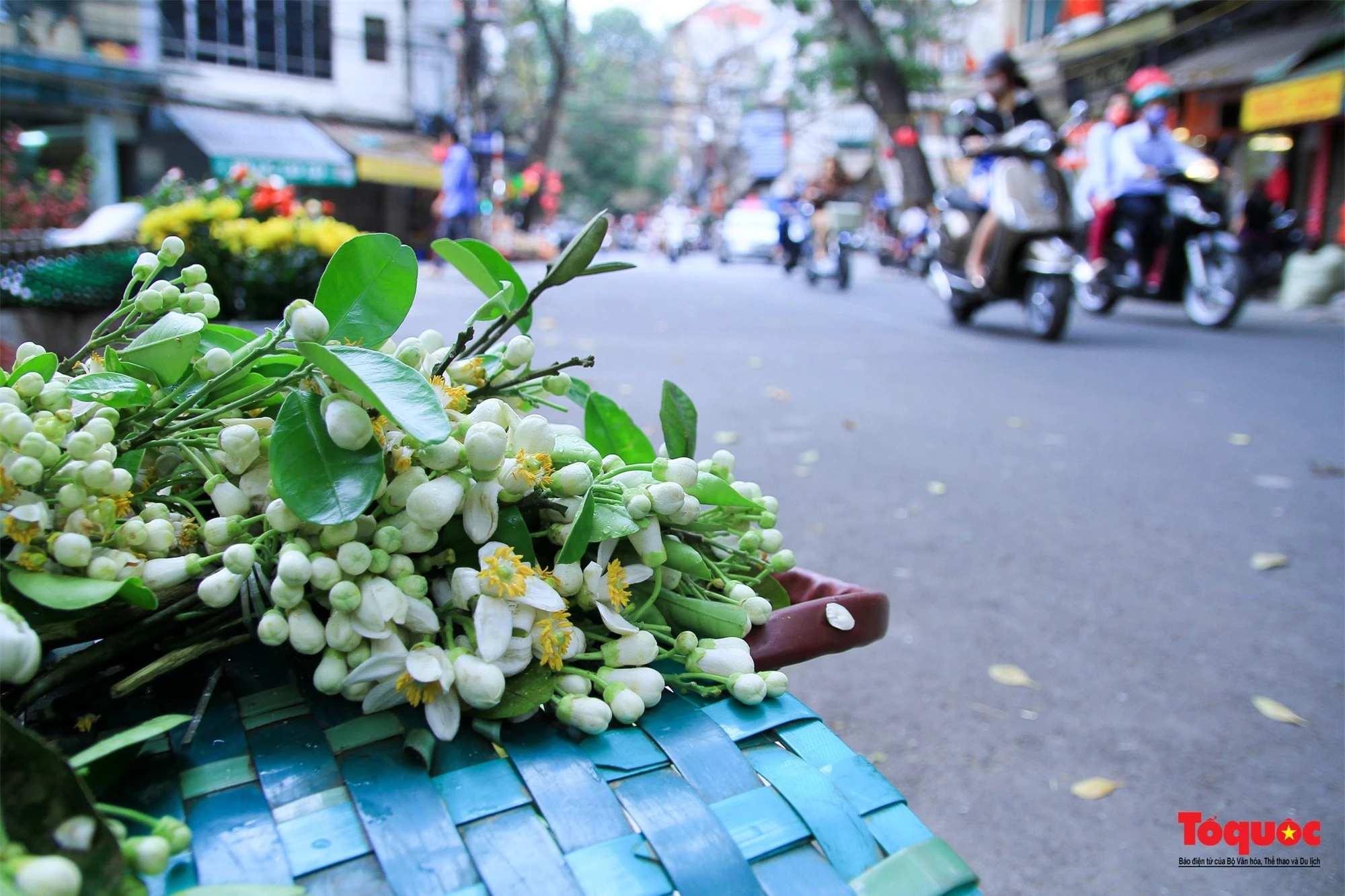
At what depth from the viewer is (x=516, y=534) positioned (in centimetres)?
78

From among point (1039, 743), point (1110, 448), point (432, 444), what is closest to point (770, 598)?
point (432, 444)

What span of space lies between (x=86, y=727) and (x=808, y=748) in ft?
1.63

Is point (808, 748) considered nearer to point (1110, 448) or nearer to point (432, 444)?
point (432, 444)

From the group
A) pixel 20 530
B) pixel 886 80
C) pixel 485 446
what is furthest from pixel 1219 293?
pixel 886 80

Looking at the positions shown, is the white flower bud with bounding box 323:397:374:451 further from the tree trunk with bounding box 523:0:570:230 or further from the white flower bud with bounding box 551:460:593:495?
the tree trunk with bounding box 523:0:570:230

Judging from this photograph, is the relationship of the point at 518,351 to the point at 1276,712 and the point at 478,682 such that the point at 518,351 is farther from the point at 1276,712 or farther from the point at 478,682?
the point at 1276,712

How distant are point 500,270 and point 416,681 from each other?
0.44 metres

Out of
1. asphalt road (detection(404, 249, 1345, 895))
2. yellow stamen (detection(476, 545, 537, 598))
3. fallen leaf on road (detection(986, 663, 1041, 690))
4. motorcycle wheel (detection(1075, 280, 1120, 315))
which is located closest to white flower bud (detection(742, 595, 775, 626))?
yellow stamen (detection(476, 545, 537, 598))

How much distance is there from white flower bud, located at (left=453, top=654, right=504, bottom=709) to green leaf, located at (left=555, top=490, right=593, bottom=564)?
98mm

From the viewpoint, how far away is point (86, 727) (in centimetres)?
68

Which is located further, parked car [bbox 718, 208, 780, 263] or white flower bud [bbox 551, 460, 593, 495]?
parked car [bbox 718, 208, 780, 263]

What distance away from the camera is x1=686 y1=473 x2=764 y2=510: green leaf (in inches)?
35.2

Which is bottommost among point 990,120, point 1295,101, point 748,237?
point 748,237

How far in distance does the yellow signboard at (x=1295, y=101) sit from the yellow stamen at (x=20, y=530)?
1249cm
